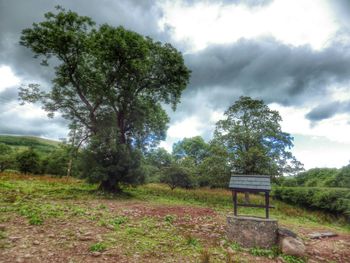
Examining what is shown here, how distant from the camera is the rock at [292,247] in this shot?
7677mm

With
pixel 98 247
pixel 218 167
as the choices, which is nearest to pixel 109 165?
pixel 218 167

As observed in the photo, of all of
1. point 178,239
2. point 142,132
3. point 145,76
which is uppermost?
point 145,76

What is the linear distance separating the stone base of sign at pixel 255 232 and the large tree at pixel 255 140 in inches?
503

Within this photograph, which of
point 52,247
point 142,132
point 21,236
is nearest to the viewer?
point 52,247

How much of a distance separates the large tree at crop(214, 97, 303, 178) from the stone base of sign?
12.8 metres

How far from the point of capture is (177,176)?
98.1ft

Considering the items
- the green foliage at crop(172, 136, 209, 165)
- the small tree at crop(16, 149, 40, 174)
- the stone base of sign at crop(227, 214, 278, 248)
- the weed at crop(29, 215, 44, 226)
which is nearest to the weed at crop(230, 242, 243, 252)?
the stone base of sign at crop(227, 214, 278, 248)

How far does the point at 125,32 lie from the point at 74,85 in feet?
21.9

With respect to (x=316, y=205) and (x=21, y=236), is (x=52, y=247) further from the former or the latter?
(x=316, y=205)

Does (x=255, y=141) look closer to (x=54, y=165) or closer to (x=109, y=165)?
(x=109, y=165)

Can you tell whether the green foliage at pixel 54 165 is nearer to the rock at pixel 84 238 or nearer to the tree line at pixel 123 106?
the tree line at pixel 123 106

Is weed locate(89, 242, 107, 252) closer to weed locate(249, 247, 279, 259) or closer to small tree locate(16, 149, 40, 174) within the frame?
weed locate(249, 247, 279, 259)

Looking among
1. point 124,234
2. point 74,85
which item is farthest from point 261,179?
point 74,85

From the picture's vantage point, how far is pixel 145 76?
65.9 ft
